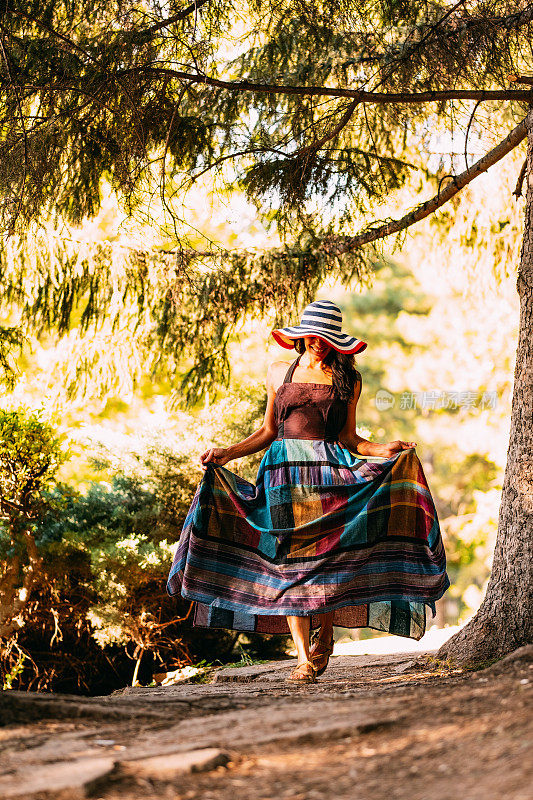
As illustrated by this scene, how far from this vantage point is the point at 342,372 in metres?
4.25

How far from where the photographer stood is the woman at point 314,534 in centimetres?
399

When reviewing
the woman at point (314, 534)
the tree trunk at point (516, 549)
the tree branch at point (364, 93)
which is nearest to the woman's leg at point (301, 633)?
the woman at point (314, 534)

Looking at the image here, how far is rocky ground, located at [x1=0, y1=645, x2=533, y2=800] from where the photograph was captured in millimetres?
1745

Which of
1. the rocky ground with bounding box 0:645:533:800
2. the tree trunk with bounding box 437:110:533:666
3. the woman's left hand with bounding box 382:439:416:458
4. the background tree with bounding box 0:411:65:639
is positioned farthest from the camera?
the background tree with bounding box 0:411:65:639

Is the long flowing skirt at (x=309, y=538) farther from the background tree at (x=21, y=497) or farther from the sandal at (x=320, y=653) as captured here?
the background tree at (x=21, y=497)

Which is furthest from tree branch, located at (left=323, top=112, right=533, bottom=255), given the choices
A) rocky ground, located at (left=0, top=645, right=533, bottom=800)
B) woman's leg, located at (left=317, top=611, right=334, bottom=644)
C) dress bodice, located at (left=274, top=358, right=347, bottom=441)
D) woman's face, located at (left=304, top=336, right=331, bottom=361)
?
rocky ground, located at (left=0, top=645, right=533, bottom=800)

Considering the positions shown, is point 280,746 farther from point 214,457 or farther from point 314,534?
point 214,457

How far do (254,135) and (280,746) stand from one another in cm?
411

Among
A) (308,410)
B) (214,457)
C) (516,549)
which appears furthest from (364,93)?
(516,549)

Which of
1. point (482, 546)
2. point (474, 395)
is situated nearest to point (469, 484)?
point (482, 546)

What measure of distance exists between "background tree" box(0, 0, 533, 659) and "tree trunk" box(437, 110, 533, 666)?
1 cm

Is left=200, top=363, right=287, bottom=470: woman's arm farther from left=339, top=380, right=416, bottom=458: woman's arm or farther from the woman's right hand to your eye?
left=339, top=380, right=416, bottom=458: woman's arm

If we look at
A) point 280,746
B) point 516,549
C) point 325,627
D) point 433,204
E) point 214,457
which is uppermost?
point 433,204

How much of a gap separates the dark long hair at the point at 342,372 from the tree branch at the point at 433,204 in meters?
1.49
